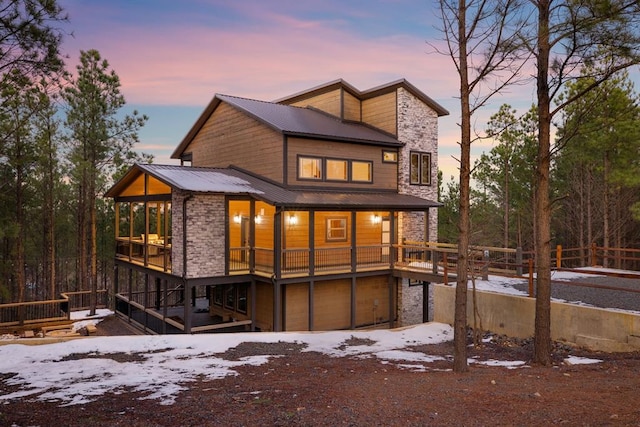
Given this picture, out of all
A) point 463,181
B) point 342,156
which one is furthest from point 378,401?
point 342,156

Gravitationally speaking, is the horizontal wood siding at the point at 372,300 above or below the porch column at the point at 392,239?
below

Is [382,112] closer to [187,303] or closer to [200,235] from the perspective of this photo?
[200,235]

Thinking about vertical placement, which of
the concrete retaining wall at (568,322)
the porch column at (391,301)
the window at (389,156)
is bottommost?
the porch column at (391,301)

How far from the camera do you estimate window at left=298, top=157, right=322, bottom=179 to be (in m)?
18.1

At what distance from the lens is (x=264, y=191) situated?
53.5 ft

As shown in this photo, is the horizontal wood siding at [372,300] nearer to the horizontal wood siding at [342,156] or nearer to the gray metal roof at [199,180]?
the horizontal wood siding at [342,156]

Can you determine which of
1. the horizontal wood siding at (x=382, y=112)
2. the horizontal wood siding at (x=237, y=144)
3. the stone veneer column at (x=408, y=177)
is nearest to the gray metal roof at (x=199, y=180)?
the horizontal wood siding at (x=237, y=144)

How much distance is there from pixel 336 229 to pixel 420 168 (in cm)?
548

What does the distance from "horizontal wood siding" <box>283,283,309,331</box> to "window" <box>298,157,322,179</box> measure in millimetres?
4463

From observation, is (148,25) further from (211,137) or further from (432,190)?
(432,190)

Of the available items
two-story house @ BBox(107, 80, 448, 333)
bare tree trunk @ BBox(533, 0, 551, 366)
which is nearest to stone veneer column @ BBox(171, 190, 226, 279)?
two-story house @ BBox(107, 80, 448, 333)

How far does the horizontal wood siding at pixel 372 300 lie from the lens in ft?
62.1

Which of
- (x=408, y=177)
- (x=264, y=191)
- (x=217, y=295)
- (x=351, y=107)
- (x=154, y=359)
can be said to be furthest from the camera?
(x=351, y=107)

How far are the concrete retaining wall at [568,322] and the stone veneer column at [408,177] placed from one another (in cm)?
678
